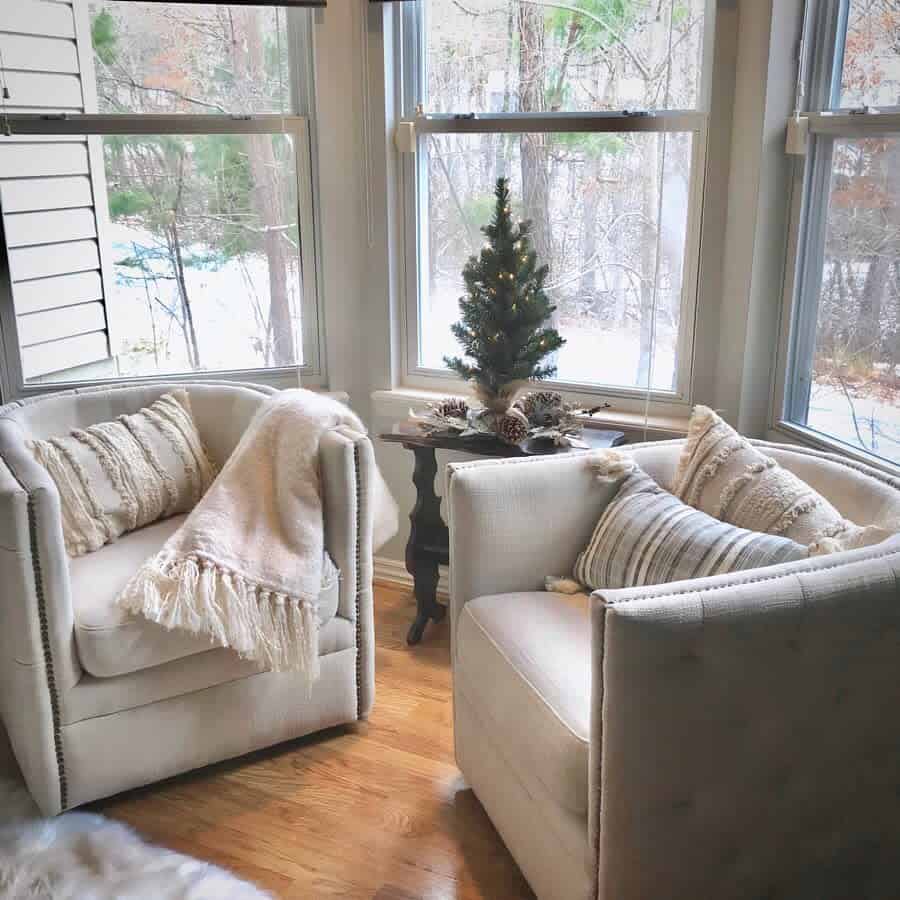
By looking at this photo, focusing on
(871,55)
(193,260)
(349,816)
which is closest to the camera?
(349,816)

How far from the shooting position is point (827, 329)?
2420mm

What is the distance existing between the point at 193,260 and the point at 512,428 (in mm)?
1227

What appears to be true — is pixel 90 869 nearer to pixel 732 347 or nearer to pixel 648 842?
pixel 648 842

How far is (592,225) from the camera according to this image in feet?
9.11

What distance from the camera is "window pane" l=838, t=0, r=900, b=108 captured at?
84.5 inches

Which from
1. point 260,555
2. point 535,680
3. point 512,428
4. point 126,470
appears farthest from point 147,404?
point 535,680

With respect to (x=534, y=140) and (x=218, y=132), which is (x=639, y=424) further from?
(x=218, y=132)

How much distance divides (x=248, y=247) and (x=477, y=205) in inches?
29.0

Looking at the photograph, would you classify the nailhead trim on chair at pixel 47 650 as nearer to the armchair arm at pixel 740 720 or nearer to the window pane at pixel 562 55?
the armchair arm at pixel 740 720

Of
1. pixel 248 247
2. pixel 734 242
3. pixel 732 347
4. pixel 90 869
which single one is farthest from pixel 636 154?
pixel 90 869

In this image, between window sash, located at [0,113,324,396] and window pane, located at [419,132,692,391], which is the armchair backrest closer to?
window sash, located at [0,113,324,396]

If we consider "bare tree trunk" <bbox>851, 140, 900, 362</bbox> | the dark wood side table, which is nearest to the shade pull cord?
the dark wood side table

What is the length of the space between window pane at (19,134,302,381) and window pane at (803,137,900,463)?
160 cm

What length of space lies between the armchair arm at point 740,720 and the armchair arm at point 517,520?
23.3 inches
